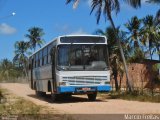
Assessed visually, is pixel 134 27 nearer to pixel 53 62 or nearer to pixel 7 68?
pixel 53 62

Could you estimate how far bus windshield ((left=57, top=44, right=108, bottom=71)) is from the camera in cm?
2336

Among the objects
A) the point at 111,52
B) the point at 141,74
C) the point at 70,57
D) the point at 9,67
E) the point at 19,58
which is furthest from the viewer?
the point at 9,67

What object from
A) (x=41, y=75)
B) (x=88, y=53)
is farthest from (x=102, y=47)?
(x=41, y=75)

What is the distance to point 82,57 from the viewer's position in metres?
23.5

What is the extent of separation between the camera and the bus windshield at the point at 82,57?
76.6 feet

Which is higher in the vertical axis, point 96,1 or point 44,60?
point 96,1

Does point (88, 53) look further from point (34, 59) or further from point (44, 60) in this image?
point (34, 59)

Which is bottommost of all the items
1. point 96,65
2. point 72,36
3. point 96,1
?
point 96,65

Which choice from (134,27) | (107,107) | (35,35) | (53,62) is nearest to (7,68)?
(35,35)

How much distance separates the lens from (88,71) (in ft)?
77.2

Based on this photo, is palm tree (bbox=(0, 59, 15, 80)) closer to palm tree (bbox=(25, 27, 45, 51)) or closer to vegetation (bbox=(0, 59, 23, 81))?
vegetation (bbox=(0, 59, 23, 81))

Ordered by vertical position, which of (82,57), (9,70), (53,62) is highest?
(9,70)

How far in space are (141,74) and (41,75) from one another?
2171 centimetres

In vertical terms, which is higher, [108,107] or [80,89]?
[80,89]
